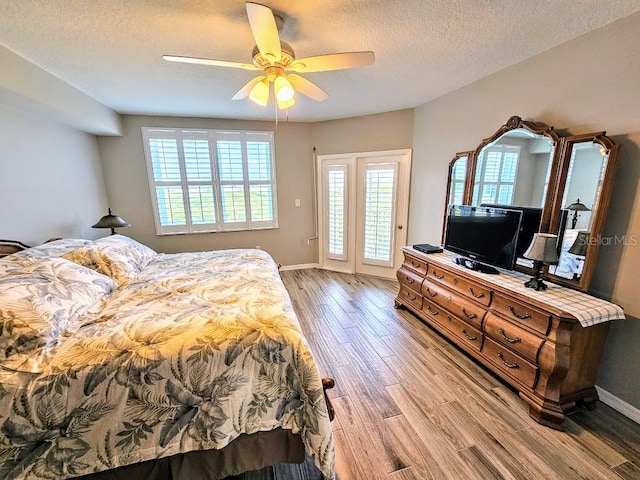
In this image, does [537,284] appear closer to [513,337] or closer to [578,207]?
[513,337]

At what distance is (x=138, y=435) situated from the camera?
3.82ft

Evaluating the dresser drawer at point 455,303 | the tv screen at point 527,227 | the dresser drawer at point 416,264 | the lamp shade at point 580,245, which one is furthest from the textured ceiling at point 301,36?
the dresser drawer at point 455,303

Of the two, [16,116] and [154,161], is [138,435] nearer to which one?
[16,116]

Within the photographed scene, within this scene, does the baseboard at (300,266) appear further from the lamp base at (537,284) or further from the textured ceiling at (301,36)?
the lamp base at (537,284)

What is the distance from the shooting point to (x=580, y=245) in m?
1.86

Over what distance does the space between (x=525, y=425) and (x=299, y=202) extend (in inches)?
151

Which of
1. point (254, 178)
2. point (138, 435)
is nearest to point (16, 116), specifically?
point (254, 178)

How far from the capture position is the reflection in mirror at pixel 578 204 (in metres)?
1.78

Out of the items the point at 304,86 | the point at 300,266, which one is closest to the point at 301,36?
the point at 304,86

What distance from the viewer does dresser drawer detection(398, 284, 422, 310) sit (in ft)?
9.61

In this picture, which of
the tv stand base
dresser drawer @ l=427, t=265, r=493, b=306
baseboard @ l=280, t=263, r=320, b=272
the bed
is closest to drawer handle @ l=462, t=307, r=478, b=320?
dresser drawer @ l=427, t=265, r=493, b=306

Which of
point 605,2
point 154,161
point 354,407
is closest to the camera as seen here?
point 605,2

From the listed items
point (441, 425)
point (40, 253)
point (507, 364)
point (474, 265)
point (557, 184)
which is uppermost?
point (557, 184)

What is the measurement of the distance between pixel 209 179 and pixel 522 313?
4146 millimetres
